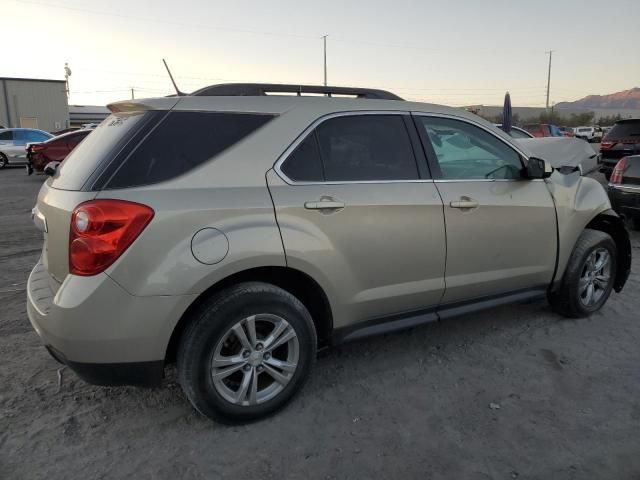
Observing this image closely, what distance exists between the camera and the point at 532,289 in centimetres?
390

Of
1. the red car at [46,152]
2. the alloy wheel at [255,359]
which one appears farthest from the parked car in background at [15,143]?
the alloy wheel at [255,359]

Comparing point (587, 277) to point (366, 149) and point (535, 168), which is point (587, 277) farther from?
point (366, 149)

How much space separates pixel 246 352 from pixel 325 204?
90 cm

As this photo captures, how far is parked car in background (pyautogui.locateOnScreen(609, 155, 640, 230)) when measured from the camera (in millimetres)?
6996

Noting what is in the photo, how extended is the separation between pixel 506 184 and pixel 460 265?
2.39 feet

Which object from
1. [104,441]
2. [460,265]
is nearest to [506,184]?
[460,265]

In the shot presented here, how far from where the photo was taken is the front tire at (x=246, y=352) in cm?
258

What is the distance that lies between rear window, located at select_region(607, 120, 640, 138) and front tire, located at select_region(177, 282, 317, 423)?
39.5ft

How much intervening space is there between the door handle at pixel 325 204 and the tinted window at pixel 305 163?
0.14 m

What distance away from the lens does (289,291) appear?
2984mm

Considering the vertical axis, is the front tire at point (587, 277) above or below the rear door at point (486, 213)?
below

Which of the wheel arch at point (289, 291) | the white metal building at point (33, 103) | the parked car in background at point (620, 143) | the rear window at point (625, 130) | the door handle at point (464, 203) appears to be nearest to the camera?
the wheel arch at point (289, 291)

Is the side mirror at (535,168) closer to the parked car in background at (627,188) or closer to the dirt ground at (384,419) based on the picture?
the dirt ground at (384,419)

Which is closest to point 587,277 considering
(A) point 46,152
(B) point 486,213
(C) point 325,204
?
(B) point 486,213
